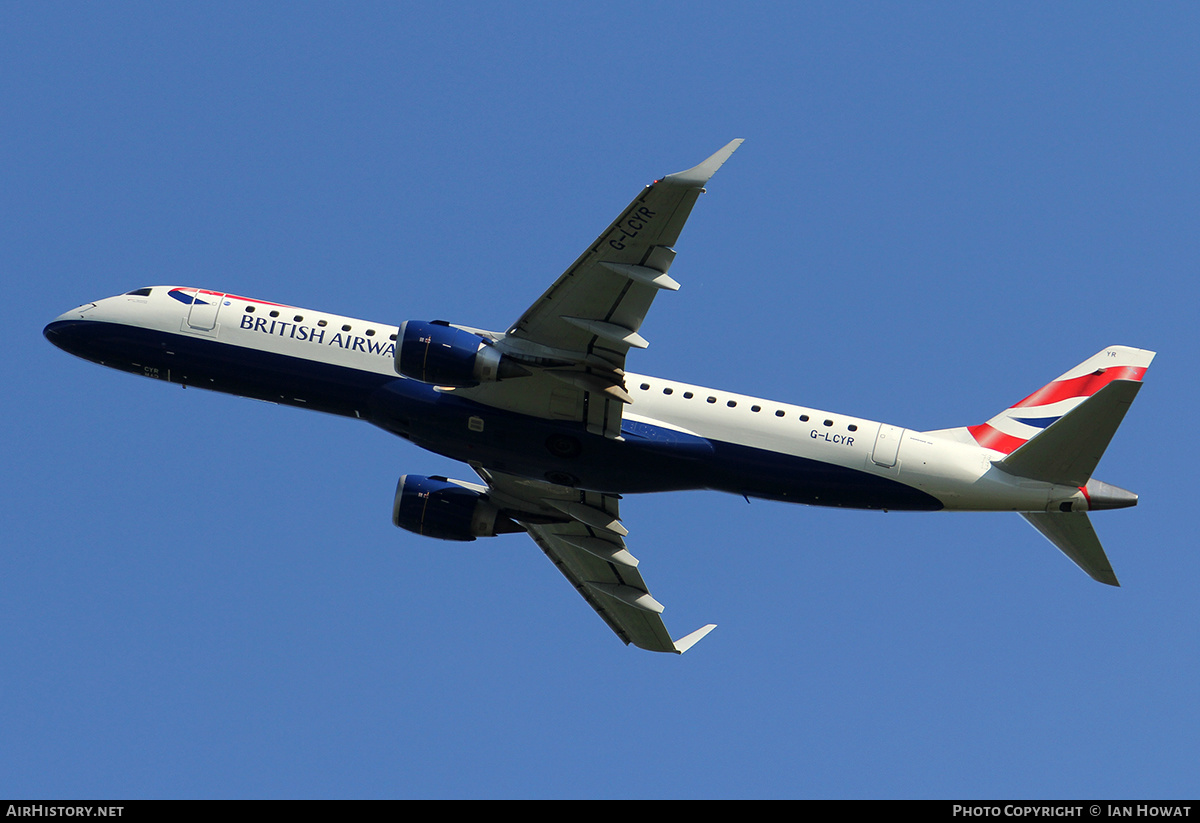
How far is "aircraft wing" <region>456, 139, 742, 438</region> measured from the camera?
31.5 meters

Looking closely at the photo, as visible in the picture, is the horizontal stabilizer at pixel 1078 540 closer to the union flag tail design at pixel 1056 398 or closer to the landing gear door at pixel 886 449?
the union flag tail design at pixel 1056 398

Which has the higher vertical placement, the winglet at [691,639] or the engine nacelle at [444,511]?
the engine nacelle at [444,511]

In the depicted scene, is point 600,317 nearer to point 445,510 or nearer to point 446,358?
point 446,358

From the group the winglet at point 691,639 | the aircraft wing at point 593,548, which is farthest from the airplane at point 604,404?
the winglet at point 691,639

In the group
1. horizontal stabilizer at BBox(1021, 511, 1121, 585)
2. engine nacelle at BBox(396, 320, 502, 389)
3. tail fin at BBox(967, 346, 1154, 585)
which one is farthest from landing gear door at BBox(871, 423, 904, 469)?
engine nacelle at BBox(396, 320, 502, 389)

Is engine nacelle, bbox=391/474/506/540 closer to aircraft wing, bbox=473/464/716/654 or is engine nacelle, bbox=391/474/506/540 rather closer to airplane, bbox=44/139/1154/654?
aircraft wing, bbox=473/464/716/654

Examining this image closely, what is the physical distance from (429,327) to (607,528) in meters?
10.7

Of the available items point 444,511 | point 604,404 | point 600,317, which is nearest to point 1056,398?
point 604,404

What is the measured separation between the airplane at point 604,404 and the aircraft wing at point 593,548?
345mm

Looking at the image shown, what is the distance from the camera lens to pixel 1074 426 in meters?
34.3

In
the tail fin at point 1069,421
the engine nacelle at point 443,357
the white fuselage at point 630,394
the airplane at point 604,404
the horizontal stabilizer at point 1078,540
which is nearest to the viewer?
the tail fin at point 1069,421

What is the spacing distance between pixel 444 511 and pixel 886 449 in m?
15.4

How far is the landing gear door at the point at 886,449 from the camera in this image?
36.8m
